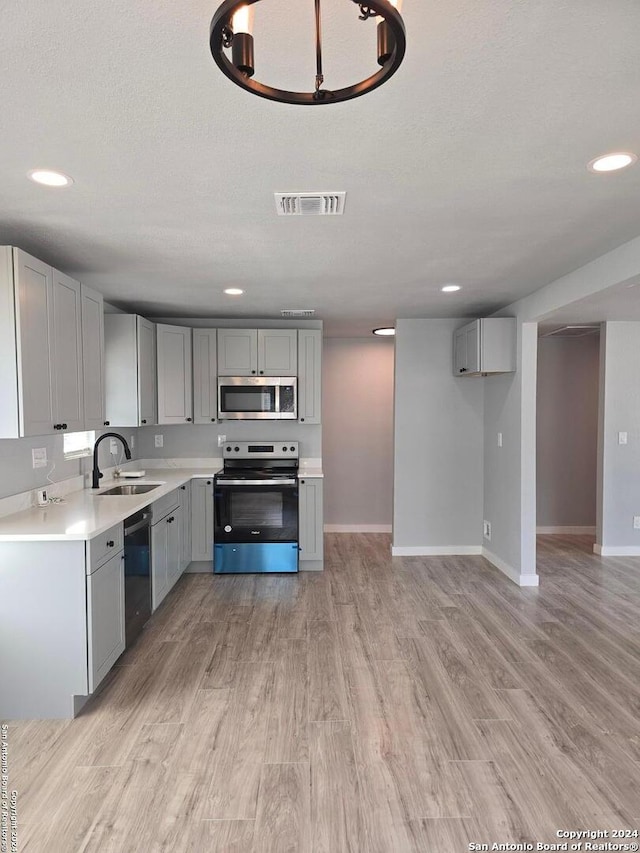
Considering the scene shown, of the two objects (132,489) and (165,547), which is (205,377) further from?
(165,547)

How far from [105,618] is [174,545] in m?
1.48

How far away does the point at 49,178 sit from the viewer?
1.98 m

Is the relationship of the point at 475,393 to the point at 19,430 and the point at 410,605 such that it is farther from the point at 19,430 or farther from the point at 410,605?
the point at 19,430

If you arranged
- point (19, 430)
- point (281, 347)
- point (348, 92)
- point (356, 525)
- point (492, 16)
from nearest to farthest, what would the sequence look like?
point (348, 92) → point (492, 16) → point (19, 430) → point (281, 347) → point (356, 525)

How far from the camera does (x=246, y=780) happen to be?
2.06 m

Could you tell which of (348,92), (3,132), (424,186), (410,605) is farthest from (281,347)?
(348,92)

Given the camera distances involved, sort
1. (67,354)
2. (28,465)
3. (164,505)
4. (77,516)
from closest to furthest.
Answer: (77,516) → (67,354) → (28,465) → (164,505)

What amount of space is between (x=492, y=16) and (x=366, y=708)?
273 centimetres

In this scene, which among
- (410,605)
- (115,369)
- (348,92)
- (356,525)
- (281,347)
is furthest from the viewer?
(356,525)

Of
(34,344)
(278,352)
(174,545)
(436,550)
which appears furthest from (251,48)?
(436,550)

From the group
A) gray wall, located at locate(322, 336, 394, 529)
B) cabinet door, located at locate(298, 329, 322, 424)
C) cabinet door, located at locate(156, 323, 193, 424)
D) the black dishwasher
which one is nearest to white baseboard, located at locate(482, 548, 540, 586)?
gray wall, located at locate(322, 336, 394, 529)

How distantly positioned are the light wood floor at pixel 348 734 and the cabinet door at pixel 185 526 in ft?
2.23

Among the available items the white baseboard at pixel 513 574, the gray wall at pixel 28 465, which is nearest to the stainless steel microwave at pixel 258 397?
the gray wall at pixel 28 465

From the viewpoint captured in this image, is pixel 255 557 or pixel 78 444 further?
pixel 255 557
